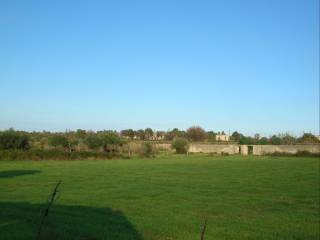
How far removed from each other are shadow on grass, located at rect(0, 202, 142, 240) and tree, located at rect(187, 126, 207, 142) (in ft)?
436

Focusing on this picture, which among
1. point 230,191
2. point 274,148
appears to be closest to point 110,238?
point 230,191

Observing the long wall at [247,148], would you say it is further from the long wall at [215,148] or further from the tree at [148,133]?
the tree at [148,133]

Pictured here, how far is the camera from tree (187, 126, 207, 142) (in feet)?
488

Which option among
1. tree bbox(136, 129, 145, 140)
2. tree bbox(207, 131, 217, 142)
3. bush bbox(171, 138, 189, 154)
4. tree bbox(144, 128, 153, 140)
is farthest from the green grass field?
tree bbox(207, 131, 217, 142)

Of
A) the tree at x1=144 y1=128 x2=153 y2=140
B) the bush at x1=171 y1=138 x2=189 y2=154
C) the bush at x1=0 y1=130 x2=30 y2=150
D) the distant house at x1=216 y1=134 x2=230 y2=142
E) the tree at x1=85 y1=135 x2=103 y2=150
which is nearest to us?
the bush at x1=0 y1=130 x2=30 y2=150

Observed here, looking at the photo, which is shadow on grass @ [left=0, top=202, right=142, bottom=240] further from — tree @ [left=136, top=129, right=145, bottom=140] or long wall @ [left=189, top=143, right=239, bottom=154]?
tree @ [left=136, top=129, right=145, bottom=140]

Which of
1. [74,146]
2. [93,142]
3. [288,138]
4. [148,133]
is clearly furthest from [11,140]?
[148,133]

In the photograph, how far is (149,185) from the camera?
1043 inches

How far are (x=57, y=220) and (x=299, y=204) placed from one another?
1107 centimetres

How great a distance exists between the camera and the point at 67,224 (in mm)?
12500

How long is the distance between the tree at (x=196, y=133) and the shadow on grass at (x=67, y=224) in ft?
436

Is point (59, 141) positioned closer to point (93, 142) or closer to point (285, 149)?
point (93, 142)

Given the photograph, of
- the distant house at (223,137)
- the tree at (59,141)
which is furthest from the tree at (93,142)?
the distant house at (223,137)

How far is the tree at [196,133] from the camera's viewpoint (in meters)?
149
